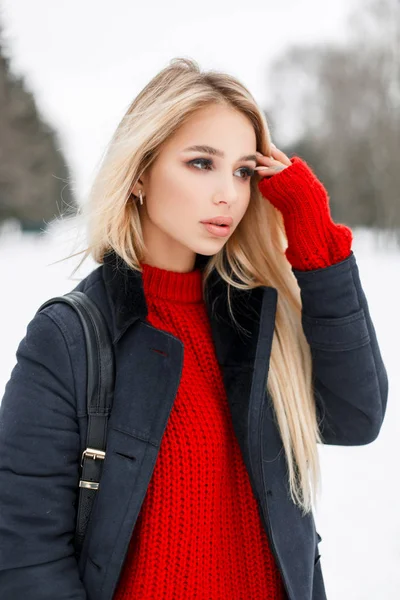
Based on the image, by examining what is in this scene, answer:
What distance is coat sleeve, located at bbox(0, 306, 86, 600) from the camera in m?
1.54

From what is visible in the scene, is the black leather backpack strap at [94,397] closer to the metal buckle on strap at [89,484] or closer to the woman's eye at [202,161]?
the metal buckle on strap at [89,484]

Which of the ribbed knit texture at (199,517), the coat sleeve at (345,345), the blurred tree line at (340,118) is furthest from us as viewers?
the blurred tree line at (340,118)

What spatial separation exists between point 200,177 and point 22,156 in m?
36.9

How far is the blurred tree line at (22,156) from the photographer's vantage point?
33.8 metres

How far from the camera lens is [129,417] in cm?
165

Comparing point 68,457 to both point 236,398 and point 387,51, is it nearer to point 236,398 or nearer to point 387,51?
point 236,398

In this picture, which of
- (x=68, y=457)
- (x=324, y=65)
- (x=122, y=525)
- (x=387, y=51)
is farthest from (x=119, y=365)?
(x=324, y=65)

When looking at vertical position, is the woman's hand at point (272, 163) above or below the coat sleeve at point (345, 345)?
above

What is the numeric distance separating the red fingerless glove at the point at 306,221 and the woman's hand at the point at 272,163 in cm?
3

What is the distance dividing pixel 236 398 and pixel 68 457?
0.54 metres

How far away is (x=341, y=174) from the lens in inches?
1307

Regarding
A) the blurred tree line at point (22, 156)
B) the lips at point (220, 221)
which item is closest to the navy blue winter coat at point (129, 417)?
the lips at point (220, 221)

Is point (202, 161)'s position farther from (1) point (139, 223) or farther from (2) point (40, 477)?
(2) point (40, 477)

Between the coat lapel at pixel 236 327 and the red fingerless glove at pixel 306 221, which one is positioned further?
the red fingerless glove at pixel 306 221
